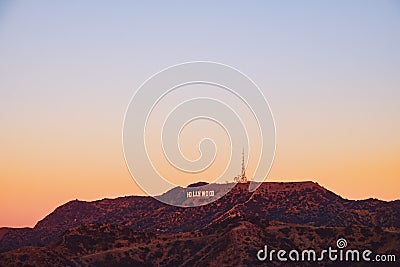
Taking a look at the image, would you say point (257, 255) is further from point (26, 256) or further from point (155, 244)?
point (26, 256)

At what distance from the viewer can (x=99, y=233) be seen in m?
186

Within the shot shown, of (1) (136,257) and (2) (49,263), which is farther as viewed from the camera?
(1) (136,257)

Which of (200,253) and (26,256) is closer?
(26,256)

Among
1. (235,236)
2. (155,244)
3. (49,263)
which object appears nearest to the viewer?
(49,263)

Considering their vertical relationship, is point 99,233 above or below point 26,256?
above

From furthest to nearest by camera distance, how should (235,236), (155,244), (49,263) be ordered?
1. (155,244)
2. (235,236)
3. (49,263)

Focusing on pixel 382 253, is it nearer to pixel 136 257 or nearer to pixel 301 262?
pixel 301 262

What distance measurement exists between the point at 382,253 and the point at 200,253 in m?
40.3

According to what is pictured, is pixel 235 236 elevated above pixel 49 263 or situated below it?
above

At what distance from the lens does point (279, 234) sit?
170m

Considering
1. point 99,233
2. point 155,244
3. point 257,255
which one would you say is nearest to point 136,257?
point 155,244

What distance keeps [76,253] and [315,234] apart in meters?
56.5

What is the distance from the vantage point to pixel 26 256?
5891 inches

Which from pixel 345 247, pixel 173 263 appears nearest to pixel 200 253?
pixel 173 263
